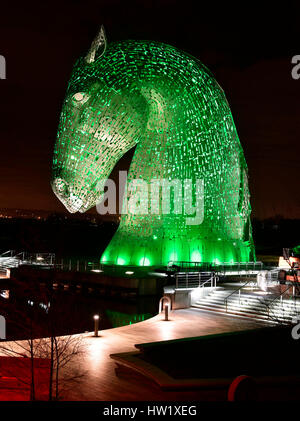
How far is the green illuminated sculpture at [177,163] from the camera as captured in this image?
25766 mm

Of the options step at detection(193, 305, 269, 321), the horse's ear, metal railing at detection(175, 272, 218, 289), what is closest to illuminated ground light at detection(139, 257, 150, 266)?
metal railing at detection(175, 272, 218, 289)

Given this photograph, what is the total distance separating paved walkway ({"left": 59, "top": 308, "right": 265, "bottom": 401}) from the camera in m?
9.32

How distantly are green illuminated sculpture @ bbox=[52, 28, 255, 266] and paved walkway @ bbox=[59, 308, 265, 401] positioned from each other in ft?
29.8

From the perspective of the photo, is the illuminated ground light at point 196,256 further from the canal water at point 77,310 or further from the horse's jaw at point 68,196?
the horse's jaw at point 68,196

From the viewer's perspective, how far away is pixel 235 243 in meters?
29.5

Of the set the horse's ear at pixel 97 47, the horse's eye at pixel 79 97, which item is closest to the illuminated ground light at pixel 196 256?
the horse's eye at pixel 79 97

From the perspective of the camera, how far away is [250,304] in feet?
63.0

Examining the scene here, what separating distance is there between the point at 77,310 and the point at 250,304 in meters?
7.53

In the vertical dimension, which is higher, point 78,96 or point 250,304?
point 78,96

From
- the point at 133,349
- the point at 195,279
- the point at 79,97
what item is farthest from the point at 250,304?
the point at 79,97

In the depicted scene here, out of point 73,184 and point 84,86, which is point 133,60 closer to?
point 84,86

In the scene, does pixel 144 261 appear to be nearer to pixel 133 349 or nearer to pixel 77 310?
pixel 77 310

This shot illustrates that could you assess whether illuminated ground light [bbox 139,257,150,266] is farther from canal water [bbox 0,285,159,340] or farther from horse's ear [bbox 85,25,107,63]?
horse's ear [bbox 85,25,107,63]
